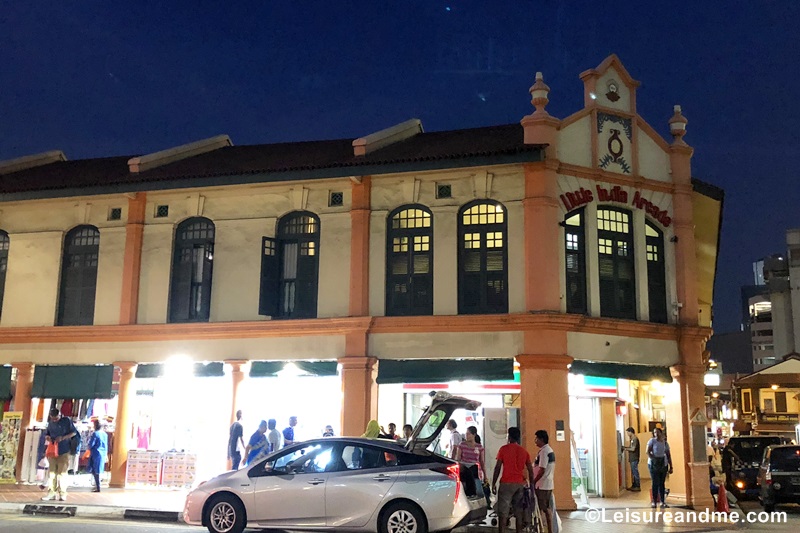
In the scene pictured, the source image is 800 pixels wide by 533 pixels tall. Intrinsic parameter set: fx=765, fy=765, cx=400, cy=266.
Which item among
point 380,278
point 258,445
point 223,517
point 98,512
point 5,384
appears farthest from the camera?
point 5,384

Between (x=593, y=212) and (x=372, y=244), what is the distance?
527 cm

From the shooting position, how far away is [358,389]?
57.9 ft

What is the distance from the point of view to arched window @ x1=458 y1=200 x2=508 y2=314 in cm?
1755

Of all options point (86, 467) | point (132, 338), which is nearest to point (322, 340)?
point (132, 338)

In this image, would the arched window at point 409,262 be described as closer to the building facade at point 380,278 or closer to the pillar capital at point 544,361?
the building facade at point 380,278

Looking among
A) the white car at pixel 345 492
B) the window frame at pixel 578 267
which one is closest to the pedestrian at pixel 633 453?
the window frame at pixel 578 267

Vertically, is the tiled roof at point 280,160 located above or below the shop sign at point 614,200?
above

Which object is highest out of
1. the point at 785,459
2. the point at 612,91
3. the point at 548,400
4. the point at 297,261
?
the point at 612,91

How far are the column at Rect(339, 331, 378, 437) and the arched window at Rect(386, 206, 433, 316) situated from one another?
1.20 meters

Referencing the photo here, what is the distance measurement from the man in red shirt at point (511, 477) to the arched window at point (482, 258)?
6.01 m

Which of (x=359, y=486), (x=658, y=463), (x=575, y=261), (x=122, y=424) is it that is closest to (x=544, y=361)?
(x=575, y=261)

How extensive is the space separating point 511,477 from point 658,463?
20.3 ft

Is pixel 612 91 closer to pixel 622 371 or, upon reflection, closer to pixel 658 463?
pixel 622 371

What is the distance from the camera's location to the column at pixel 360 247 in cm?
1803
